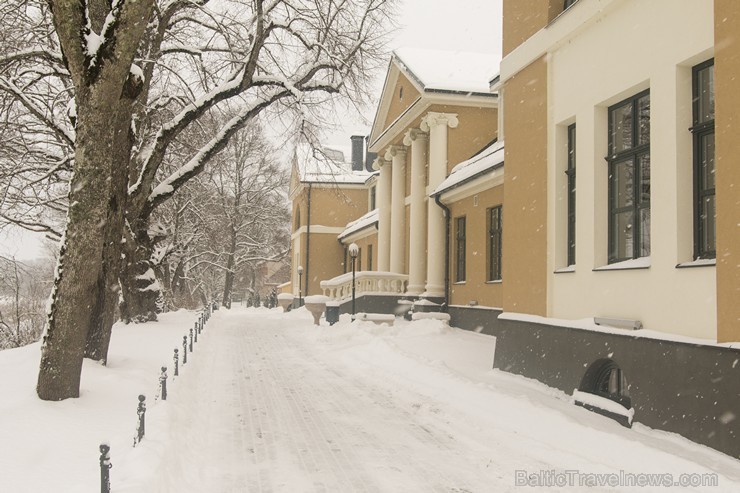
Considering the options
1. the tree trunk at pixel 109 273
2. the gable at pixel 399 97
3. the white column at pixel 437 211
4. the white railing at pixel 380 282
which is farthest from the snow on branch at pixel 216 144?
the white railing at pixel 380 282

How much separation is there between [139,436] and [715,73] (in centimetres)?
674

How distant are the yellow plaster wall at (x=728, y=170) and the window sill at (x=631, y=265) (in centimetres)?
Result: 156

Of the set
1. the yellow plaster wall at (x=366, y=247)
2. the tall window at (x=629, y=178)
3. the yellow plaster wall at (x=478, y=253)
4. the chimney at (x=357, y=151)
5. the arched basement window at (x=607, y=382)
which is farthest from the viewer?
the chimney at (x=357, y=151)

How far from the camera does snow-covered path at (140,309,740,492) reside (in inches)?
229

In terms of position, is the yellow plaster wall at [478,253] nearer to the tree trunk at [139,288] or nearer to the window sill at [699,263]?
the tree trunk at [139,288]

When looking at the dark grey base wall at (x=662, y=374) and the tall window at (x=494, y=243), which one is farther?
the tall window at (x=494, y=243)

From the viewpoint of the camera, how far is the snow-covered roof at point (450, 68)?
73.5ft

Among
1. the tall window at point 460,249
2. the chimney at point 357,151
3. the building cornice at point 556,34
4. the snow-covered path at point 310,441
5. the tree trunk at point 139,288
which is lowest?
the snow-covered path at point 310,441

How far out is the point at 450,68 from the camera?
79.9 feet

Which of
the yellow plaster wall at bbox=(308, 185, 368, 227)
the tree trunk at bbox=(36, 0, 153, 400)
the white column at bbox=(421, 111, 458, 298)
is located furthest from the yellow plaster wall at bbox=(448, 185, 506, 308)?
the yellow plaster wall at bbox=(308, 185, 368, 227)

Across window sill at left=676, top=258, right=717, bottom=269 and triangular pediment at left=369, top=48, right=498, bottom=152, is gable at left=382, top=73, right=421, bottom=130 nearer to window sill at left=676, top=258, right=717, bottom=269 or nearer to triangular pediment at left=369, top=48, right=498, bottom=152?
triangular pediment at left=369, top=48, right=498, bottom=152

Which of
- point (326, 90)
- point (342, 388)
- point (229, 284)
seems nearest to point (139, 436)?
point (342, 388)

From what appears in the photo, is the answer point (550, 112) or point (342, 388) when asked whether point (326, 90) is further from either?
point (342, 388)

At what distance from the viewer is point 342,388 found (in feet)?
35.5
